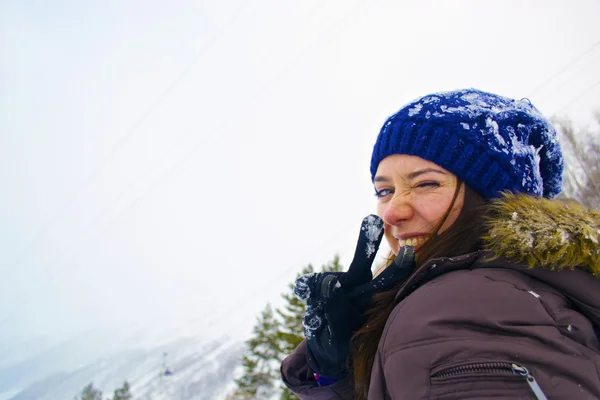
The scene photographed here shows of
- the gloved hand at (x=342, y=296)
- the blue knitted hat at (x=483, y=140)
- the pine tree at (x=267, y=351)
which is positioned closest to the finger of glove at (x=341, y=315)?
the gloved hand at (x=342, y=296)

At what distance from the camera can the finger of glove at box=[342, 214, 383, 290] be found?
4.27ft

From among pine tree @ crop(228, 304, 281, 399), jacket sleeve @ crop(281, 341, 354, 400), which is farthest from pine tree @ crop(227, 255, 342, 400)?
jacket sleeve @ crop(281, 341, 354, 400)

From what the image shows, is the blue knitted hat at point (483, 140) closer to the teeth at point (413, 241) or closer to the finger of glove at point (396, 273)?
the teeth at point (413, 241)

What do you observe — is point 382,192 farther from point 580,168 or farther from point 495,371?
point 580,168

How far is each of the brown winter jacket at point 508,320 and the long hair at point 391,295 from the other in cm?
18

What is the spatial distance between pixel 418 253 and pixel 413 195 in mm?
291

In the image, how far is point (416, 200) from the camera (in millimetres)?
1402

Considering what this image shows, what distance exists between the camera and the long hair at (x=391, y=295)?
1114 mm

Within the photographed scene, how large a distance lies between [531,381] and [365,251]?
2.27ft

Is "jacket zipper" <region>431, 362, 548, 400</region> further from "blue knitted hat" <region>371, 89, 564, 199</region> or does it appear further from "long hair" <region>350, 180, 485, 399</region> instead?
"blue knitted hat" <region>371, 89, 564, 199</region>

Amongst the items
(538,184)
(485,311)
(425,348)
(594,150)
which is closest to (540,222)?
(485,311)

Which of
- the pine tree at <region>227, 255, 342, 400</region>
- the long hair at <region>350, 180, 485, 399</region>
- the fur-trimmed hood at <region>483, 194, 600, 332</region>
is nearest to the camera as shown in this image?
the fur-trimmed hood at <region>483, 194, 600, 332</region>

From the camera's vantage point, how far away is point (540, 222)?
93cm

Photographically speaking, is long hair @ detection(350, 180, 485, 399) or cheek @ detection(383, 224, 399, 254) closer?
long hair @ detection(350, 180, 485, 399)
